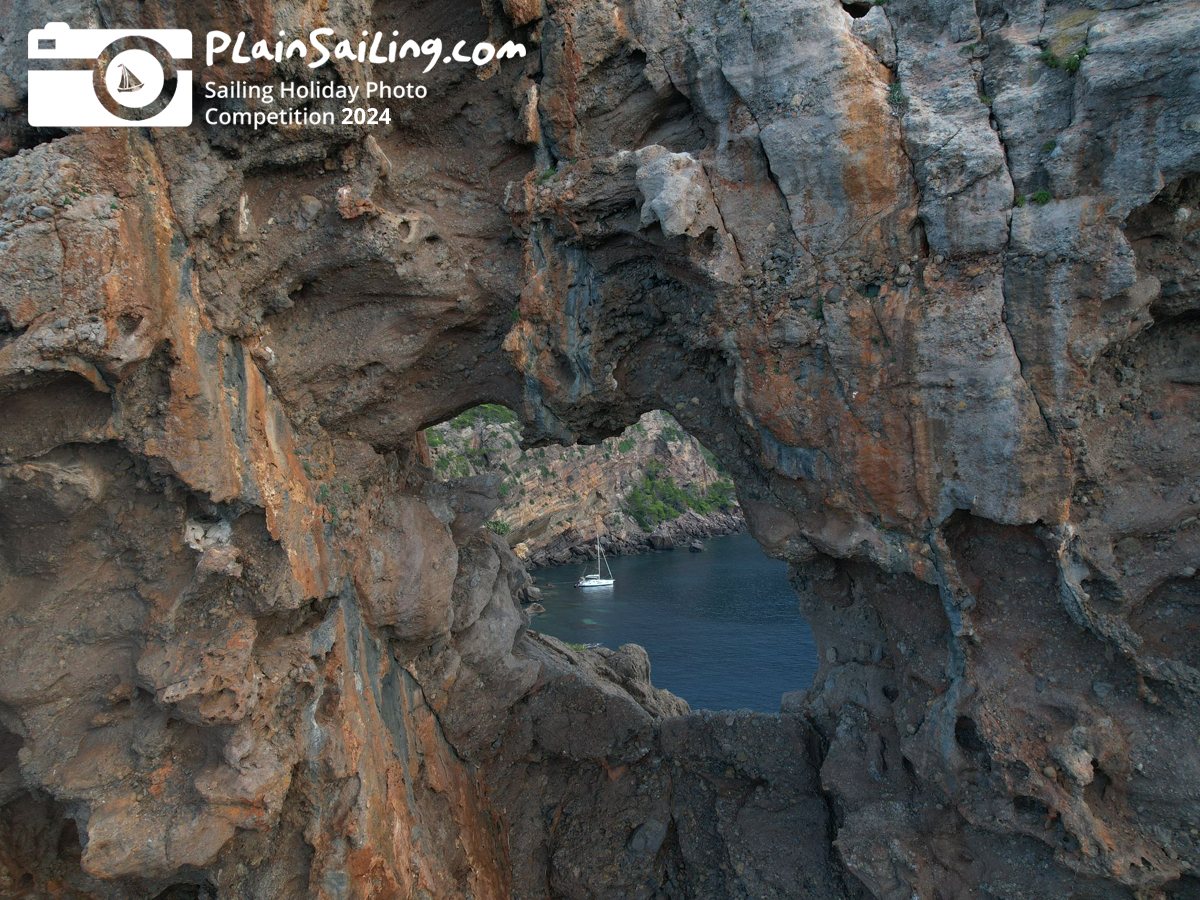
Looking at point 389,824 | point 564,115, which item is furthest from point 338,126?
point 389,824

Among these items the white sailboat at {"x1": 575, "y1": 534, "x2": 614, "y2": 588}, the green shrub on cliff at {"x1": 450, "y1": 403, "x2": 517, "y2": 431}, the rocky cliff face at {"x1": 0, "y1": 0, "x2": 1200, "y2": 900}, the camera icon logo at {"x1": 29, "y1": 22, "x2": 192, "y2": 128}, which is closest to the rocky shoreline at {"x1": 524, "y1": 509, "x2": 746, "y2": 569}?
the white sailboat at {"x1": 575, "y1": 534, "x2": 614, "y2": 588}

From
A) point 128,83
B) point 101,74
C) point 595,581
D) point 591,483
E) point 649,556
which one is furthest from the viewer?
point 649,556

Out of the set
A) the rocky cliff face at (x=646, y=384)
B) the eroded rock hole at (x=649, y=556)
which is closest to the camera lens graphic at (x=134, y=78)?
the rocky cliff face at (x=646, y=384)

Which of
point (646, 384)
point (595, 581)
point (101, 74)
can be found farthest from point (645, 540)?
point (101, 74)

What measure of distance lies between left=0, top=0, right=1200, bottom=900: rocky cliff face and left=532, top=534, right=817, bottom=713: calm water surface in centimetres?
1623

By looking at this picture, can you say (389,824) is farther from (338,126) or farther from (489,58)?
(489,58)

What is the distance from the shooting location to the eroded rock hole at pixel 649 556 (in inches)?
1240

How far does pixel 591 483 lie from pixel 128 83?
148ft

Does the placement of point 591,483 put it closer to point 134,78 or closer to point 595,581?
point 595,581

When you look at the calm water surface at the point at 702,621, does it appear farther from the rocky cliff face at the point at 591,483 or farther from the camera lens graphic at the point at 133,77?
the camera lens graphic at the point at 133,77

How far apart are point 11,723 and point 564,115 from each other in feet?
31.6

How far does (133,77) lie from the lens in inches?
305

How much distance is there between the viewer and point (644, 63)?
30.9 ft

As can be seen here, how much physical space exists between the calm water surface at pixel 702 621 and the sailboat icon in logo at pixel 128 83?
21.2m
